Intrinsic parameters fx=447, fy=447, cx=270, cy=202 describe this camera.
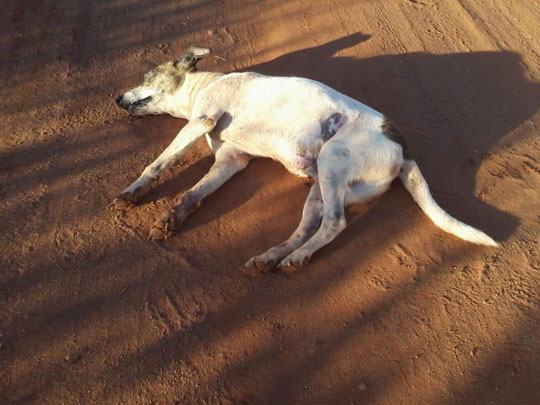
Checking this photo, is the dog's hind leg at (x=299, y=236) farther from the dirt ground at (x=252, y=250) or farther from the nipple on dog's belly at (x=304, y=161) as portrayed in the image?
the nipple on dog's belly at (x=304, y=161)

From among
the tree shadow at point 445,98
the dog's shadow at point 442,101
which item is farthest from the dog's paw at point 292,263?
the tree shadow at point 445,98

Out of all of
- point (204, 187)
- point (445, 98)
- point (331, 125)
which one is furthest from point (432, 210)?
point (445, 98)

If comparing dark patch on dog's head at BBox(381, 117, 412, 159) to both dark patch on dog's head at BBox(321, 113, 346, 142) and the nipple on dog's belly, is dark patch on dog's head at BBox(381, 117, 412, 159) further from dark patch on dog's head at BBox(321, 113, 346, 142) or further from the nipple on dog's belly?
the nipple on dog's belly

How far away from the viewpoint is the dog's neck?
185 inches

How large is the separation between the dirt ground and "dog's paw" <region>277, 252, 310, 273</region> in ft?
0.32

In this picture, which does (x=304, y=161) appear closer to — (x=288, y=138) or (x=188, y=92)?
(x=288, y=138)

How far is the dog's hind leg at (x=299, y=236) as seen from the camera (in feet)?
11.6

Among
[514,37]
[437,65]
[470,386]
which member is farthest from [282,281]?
[514,37]

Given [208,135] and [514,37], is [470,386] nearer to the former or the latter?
[208,135]

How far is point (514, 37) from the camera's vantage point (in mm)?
6512

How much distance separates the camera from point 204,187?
13.4 feet

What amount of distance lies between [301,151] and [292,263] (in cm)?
107

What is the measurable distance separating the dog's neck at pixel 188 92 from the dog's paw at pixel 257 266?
1.99 meters

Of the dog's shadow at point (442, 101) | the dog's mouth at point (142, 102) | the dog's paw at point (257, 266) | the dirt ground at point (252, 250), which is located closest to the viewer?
the dirt ground at point (252, 250)
